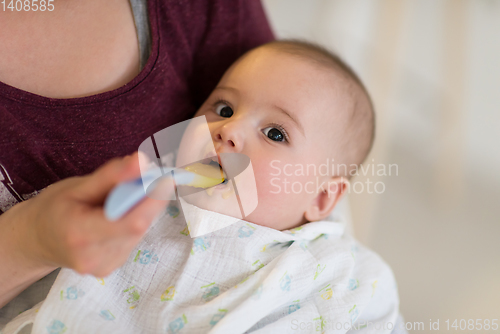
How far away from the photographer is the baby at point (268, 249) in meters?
0.64

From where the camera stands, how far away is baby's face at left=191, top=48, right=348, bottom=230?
736 mm

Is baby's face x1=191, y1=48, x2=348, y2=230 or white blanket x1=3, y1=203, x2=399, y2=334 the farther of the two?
baby's face x1=191, y1=48, x2=348, y2=230

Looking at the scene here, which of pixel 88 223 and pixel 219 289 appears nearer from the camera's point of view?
pixel 88 223

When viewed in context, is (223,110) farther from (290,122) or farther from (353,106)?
(353,106)

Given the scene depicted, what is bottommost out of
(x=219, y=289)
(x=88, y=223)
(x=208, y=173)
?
(x=219, y=289)

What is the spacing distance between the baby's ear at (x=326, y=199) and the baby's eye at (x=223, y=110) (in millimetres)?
268

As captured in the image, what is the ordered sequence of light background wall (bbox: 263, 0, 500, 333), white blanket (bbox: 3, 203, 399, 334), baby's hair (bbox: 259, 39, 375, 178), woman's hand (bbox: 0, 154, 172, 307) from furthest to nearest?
light background wall (bbox: 263, 0, 500, 333) → baby's hair (bbox: 259, 39, 375, 178) → white blanket (bbox: 3, 203, 399, 334) → woman's hand (bbox: 0, 154, 172, 307)

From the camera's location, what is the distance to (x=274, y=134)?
77 cm

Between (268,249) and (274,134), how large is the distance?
23 cm

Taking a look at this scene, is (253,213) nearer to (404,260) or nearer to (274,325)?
(274,325)

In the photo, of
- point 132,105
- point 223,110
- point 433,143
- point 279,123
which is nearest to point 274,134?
point 279,123

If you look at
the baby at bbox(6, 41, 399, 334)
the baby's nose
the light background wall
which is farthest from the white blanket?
the light background wall

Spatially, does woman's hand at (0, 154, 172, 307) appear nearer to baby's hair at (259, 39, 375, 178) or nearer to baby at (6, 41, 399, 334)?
baby at (6, 41, 399, 334)

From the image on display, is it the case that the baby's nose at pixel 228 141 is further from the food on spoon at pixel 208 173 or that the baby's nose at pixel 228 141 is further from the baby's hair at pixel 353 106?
the baby's hair at pixel 353 106
